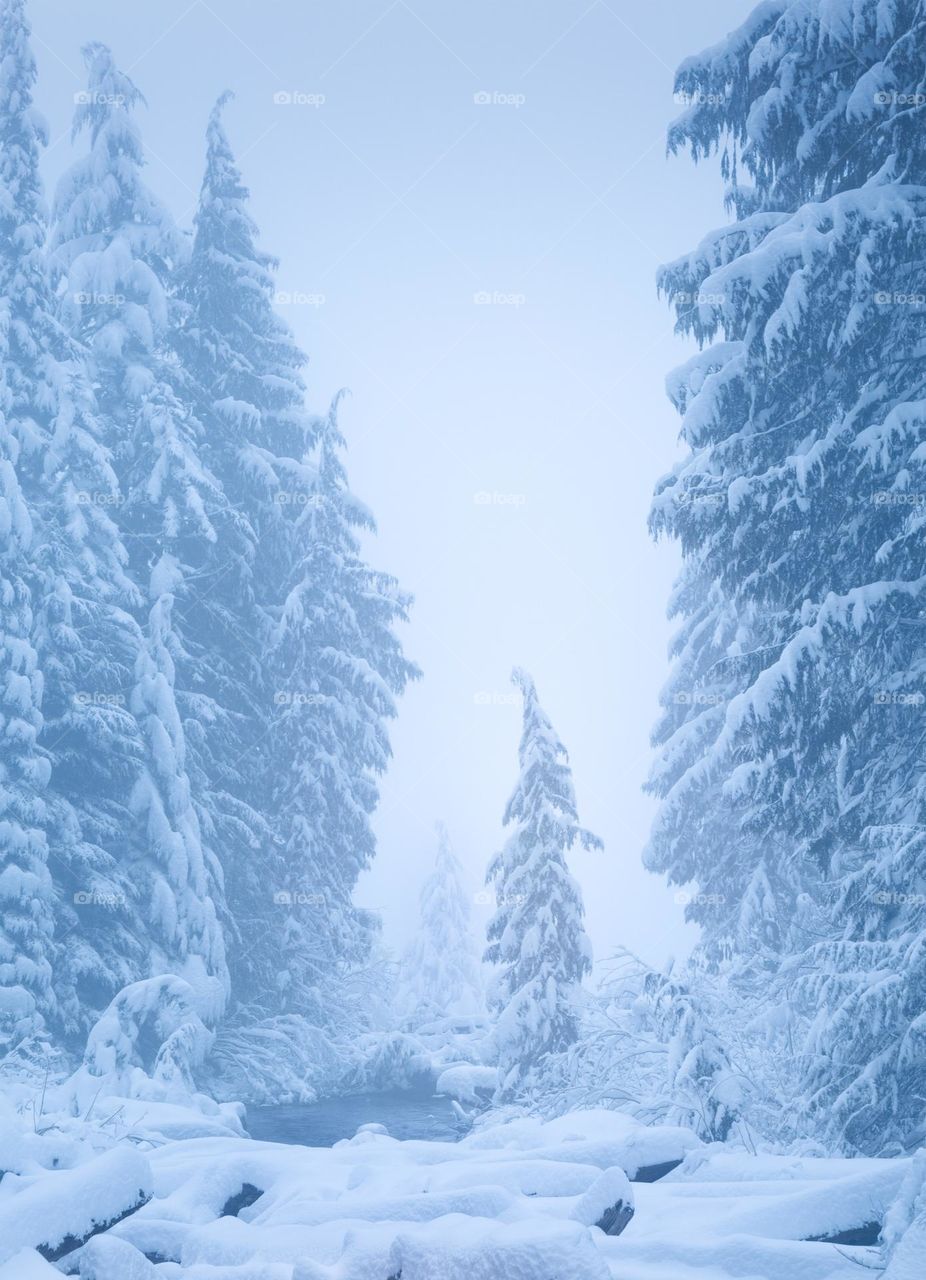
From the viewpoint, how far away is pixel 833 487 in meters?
9.62

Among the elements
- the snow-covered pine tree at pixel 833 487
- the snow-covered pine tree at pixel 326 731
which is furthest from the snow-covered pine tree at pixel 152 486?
the snow-covered pine tree at pixel 833 487

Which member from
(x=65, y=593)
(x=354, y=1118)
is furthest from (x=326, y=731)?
(x=354, y=1118)

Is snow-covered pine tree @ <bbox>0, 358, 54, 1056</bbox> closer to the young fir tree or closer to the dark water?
the young fir tree

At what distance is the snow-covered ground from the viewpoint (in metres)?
4.57

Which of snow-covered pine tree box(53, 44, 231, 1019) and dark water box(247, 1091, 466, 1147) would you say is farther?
snow-covered pine tree box(53, 44, 231, 1019)

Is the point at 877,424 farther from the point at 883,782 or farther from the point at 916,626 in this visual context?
the point at 883,782

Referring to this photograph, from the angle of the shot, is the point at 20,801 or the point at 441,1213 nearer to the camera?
the point at 441,1213

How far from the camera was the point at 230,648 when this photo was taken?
67.9 feet

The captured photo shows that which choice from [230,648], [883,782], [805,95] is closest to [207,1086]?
[230,648]

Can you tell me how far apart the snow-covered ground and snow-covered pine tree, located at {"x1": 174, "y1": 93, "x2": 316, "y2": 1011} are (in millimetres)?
11718

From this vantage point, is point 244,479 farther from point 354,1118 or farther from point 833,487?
point 833,487

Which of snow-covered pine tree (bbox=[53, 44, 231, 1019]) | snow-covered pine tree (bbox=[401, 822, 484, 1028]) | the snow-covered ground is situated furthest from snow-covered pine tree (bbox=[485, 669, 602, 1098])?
snow-covered pine tree (bbox=[401, 822, 484, 1028])

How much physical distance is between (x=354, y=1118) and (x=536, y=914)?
453 cm

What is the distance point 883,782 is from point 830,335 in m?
4.31
